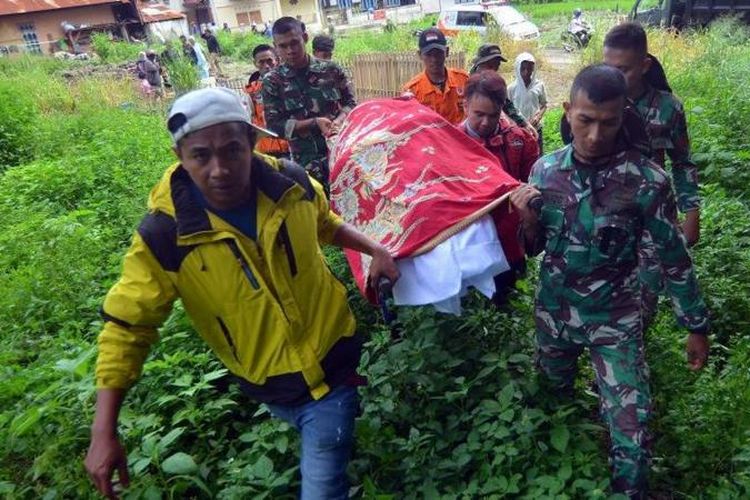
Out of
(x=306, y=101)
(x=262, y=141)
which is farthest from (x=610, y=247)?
(x=262, y=141)

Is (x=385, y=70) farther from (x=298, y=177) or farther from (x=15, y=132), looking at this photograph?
(x=298, y=177)

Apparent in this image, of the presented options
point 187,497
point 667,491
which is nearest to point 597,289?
point 667,491

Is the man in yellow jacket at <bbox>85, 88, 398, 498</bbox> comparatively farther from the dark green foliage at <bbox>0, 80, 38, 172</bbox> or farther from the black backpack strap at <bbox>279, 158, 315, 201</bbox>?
the dark green foliage at <bbox>0, 80, 38, 172</bbox>

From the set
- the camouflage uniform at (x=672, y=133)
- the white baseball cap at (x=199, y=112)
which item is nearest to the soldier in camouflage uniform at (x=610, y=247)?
the camouflage uniform at (x=672, y=133)

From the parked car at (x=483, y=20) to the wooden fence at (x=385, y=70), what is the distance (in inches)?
245

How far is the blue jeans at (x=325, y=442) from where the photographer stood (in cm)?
199

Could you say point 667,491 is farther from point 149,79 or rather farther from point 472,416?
point 149,79

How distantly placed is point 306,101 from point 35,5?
3259 centimetres

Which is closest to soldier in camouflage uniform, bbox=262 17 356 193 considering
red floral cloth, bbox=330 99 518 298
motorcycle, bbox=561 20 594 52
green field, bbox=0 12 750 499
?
green field, bbox=0 12 750 499

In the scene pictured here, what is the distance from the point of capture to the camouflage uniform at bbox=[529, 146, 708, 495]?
2.13 m

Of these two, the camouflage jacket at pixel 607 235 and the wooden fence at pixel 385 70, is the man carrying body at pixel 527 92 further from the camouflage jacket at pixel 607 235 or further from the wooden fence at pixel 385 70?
the camouflage jacket at pixel 607 235

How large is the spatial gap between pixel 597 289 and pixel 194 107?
1.58 meters

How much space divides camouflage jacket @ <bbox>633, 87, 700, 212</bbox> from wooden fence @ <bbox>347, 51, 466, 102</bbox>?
6692 millimetres

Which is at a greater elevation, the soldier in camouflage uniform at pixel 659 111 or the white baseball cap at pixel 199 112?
the white baseball cap at pixel 199 112
